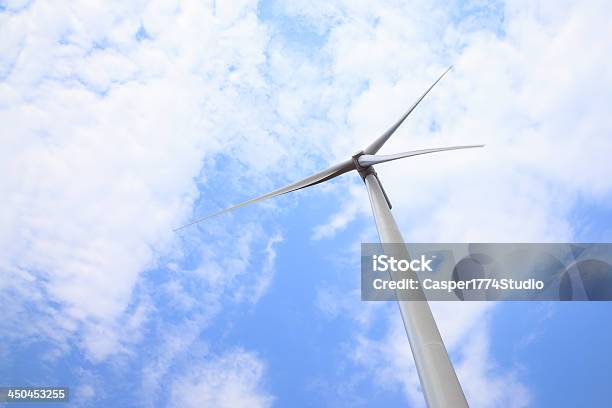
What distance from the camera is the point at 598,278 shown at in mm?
46875

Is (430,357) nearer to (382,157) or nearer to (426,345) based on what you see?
(426,345)

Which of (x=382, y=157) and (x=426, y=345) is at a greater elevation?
(x=382, y=157)

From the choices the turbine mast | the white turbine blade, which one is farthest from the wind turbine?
the white turbine blade

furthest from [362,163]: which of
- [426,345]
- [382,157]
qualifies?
[426,345]

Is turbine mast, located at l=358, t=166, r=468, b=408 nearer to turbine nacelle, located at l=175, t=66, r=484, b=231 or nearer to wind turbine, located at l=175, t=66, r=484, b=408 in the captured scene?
wind turbine, located at l=175, t=66, r=484, b=408

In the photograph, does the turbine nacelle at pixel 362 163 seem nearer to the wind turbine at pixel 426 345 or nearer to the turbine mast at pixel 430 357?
the wind turbine at pixel 426 345

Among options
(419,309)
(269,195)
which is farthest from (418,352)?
(269,195)

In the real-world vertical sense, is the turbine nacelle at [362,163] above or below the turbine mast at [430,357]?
above

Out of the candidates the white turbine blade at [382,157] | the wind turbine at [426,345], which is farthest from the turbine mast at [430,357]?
the white turbine blade at [382,157]

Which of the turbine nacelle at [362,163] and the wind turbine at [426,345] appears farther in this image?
the turbine nacelle at [362,163]

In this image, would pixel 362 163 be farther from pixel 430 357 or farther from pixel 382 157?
pixel 430 357

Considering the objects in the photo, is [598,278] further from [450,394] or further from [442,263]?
[450,394]

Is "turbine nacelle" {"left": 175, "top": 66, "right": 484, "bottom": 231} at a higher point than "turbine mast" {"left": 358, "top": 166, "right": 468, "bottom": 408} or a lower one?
higher

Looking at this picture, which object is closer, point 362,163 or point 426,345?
point 426,345
